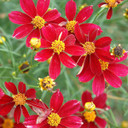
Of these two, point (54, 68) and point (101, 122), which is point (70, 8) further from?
point (101, 122)

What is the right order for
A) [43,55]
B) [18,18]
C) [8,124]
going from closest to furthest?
[43,55] < [18,18] < [8,124]

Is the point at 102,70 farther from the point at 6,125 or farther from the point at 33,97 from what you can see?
the point at 6,125

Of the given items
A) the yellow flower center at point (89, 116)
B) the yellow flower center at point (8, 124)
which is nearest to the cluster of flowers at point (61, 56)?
the yellow flower center at point (89, 116)

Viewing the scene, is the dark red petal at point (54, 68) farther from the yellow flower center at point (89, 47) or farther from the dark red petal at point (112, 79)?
the dark red petal at point (112, 79)

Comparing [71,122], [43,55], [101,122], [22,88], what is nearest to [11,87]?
[22,88]

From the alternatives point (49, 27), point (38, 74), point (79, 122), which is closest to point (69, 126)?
point (79, 122)

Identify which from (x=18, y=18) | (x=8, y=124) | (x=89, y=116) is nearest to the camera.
Answer: (x=18, y=18)
